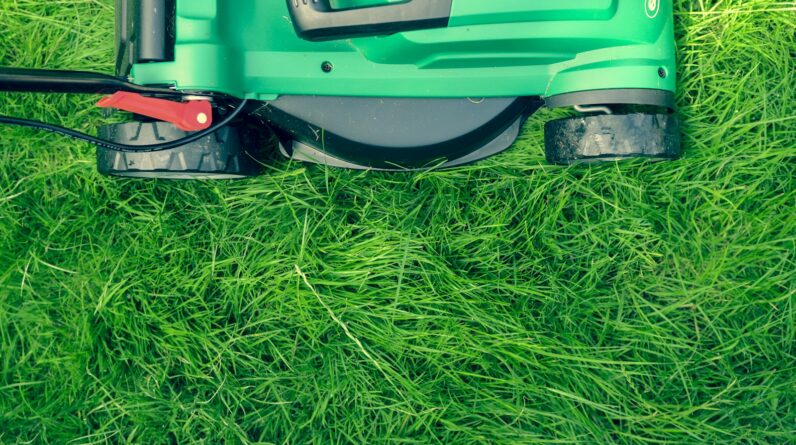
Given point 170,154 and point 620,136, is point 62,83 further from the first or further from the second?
point 620,136

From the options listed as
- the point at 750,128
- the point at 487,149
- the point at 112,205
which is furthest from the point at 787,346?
the point at 112,205

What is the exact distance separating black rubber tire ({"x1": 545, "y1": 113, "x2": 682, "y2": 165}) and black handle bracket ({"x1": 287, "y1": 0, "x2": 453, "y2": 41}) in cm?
46

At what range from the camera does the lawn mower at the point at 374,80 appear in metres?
1.26

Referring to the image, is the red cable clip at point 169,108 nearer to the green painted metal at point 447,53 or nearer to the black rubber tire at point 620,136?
the green painted metal at point 447,53

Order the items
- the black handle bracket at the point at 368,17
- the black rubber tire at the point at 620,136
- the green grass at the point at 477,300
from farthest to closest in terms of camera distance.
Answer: the green grass at the point at 477,300 → the black rubber tire at the point at 620,136 → the black handle bracket at the point at 368,17

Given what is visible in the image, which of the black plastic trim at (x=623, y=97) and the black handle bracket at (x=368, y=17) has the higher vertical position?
the black handle bracket at (x=368, y=17)

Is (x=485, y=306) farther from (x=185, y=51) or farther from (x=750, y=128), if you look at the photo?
(x=185, y=51)

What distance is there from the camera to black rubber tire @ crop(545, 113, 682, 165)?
4.57ft

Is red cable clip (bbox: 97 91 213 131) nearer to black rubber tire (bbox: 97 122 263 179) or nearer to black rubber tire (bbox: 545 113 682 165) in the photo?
black rubber tire (bbox: 97 122 263 179)

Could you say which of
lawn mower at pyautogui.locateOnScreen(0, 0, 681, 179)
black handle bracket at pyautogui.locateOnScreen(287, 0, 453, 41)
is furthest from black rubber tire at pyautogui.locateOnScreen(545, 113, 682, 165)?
black handle bracket at pyautogui.locateOnScreen(287, 0, 453, 41)

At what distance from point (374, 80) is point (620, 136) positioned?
23.4 inches

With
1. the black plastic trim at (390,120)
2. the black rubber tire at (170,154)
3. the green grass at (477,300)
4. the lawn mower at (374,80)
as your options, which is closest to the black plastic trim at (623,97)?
the lawn mower at (374,80)

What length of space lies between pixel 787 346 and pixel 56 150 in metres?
2.16

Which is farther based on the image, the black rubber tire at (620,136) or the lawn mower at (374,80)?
the black rubber tire at (620,136)
